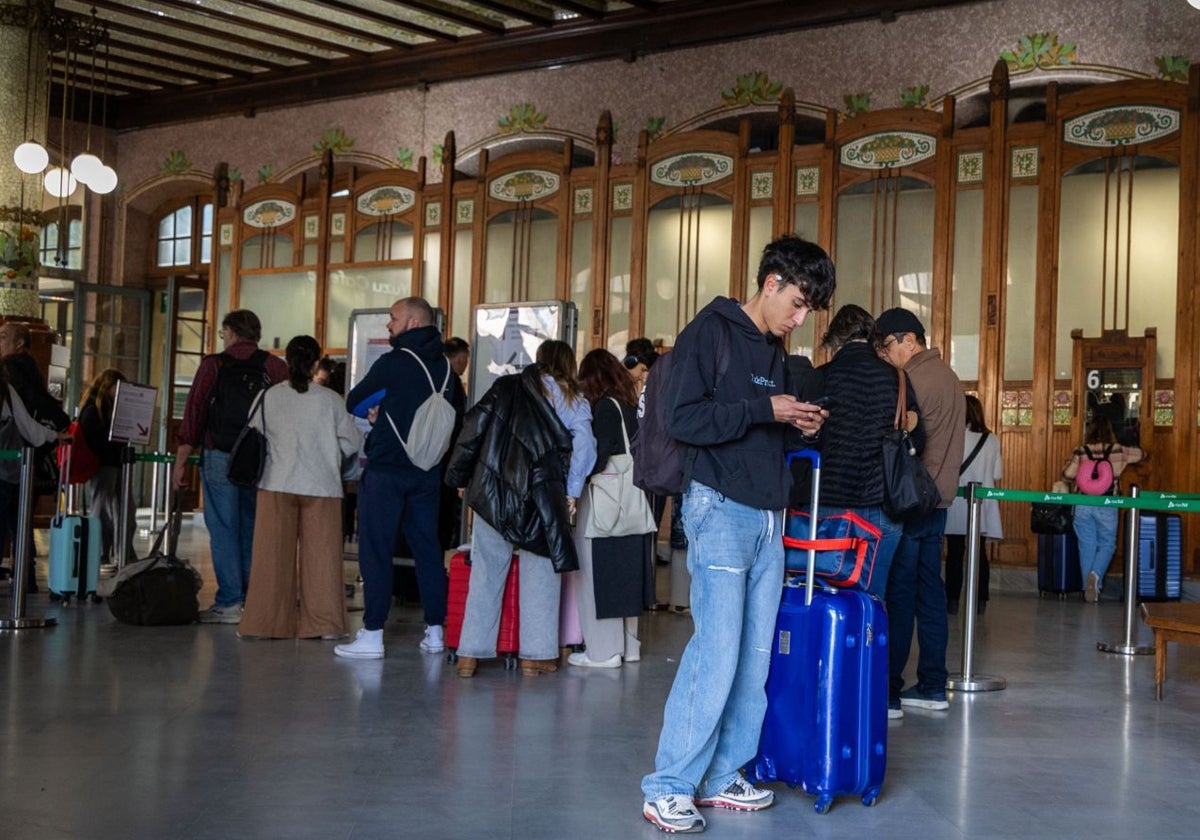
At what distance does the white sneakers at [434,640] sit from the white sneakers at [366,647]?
317mm

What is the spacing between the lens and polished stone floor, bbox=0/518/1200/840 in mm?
3592

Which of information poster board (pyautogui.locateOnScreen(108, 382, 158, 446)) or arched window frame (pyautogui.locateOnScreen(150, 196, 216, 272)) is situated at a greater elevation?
arched window frame (pyautogui.locateOnScreen(150, 196, 216, 272))

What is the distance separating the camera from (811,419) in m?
3.39

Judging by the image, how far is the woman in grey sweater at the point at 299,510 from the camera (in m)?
6.57

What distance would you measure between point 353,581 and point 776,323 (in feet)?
21.7

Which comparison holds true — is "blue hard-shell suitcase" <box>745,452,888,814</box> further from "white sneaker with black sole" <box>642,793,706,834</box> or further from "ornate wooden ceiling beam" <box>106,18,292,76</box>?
"ornate wooden ceiling beam" <box>106,18,292,76</box>

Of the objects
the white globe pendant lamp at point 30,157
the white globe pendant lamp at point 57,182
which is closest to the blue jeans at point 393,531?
the white globe pendant lamp at point 30,157

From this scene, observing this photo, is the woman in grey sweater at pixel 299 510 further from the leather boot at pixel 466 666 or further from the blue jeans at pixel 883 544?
the blue jeans at pixel 883 544

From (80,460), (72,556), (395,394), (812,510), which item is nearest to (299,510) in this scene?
(395,394)

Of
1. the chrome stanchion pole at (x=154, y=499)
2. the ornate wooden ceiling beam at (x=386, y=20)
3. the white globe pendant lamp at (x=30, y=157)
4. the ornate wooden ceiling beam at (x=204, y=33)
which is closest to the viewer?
the white globe pendant lamp at (x=30, y=157)

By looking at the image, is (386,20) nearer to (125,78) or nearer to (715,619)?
(125,78)

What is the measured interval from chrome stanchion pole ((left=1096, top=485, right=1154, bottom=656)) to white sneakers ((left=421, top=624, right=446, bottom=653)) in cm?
332

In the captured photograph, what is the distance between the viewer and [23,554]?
6.68 metres

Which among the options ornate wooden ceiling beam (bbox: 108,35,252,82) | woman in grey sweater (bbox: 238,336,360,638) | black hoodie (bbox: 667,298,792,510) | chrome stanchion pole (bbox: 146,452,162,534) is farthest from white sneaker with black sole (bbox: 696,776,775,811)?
ornate wooden ceiling beam (bbox: 108,35,252,82)
